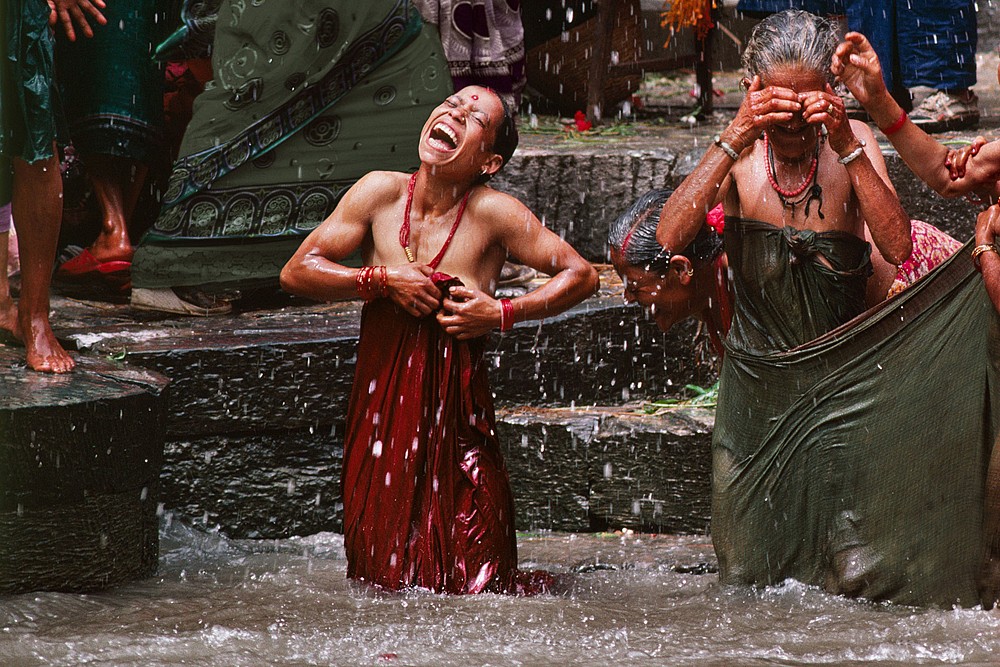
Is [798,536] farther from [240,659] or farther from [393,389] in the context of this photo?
[240,659]

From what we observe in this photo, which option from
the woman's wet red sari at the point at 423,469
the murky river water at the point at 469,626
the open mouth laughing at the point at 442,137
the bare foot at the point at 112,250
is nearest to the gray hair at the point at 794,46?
the open mouth laughing at the point at 442,137

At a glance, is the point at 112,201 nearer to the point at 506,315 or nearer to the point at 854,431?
the point at 506,315

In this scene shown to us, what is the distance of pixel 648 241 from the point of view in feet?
16.8

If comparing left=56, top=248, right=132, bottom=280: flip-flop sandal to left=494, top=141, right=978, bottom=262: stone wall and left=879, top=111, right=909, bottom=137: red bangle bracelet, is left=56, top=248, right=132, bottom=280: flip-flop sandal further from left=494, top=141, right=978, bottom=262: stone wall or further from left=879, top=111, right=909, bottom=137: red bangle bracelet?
left=879, top=111, right=909, bottom=137: red bangle bracelet

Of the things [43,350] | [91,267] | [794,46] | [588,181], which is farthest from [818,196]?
[91,267]

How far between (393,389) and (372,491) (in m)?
0.34

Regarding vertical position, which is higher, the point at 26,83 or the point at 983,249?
the point at 26,83

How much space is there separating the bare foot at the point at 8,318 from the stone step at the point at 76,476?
25cm

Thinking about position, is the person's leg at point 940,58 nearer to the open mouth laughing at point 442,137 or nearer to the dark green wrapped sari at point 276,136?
the dark green wrapped sari at point 276,136

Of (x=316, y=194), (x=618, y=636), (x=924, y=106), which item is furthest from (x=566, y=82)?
(x=618, y=636)

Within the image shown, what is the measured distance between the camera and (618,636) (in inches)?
174

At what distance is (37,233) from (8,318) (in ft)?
1.15

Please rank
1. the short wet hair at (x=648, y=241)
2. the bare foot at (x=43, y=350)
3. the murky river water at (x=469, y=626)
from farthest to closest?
the bare foot at (x=43, y=350) < the short wet hair at (x=648, y=241) < the murky river water at (x=469, y=626)

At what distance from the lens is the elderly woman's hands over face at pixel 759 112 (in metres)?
4.38
